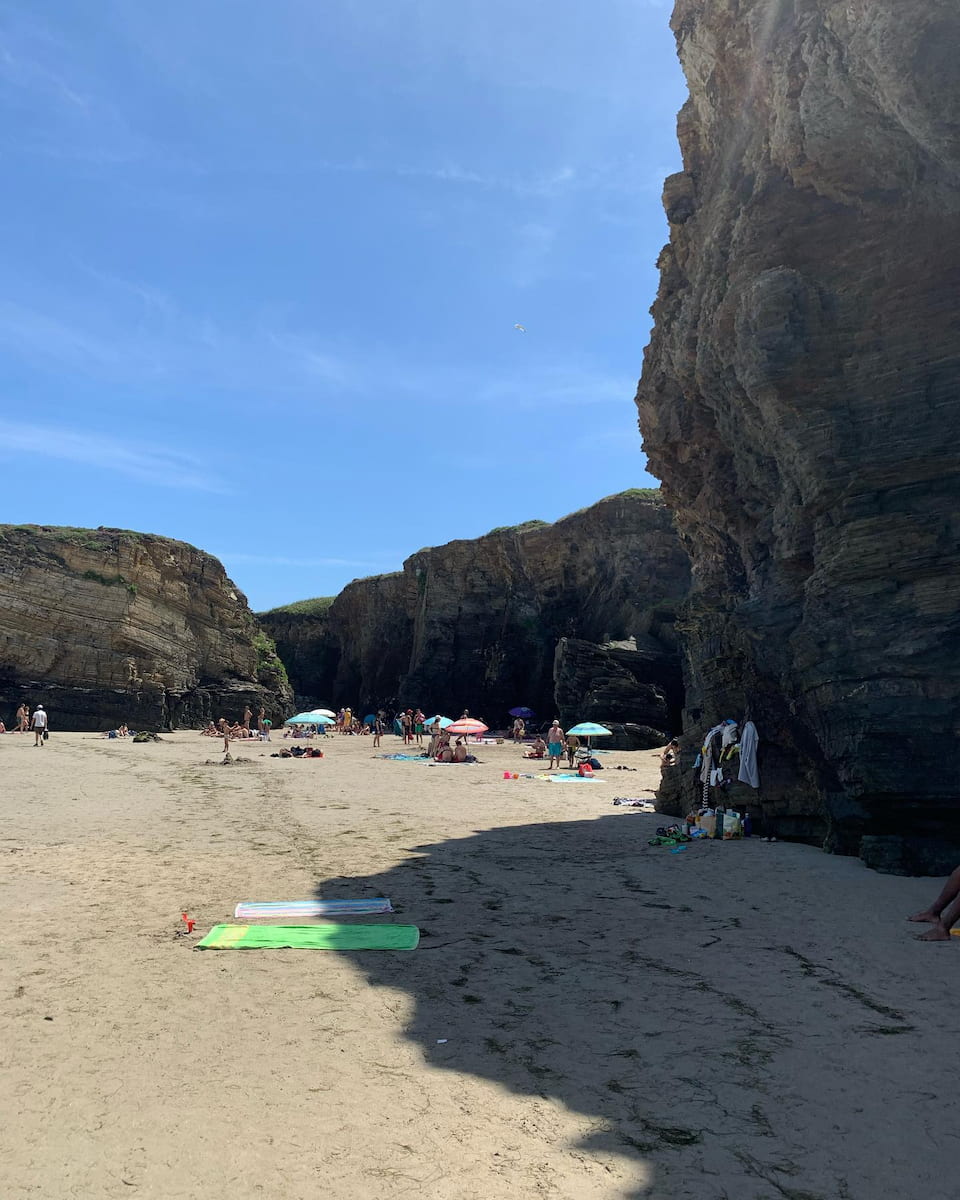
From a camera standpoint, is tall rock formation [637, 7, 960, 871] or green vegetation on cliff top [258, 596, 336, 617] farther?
green vegetation on cliff top [258, 596, 336, 617]

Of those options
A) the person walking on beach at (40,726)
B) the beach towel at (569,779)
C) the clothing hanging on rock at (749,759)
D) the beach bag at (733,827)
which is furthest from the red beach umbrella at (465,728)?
the clothing hanging on rock at (749,759)

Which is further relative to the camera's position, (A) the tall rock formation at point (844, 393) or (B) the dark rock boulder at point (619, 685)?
(B) the dark rock boulder at point (619, 685)

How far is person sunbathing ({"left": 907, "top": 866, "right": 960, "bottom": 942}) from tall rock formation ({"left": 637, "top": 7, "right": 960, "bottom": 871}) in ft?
7.55

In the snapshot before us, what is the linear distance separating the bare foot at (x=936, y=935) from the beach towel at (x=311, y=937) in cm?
397

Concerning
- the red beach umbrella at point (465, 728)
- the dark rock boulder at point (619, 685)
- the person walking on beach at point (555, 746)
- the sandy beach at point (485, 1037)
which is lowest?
the sandy beach at point (485, 1037)

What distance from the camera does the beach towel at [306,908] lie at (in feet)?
23.1

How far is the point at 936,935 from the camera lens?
6.35m

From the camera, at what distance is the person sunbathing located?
6355 mm

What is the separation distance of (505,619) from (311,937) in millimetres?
50198

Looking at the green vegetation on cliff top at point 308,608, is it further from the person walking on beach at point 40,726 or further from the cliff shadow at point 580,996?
the cliff shadow at point 580,996

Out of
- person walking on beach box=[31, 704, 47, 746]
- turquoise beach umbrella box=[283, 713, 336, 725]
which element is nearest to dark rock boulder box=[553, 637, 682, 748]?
turquoise beach umbrella box=[283, 713, 336, 725]

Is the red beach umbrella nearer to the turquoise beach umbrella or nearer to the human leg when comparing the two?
the turquoise beach umbrella

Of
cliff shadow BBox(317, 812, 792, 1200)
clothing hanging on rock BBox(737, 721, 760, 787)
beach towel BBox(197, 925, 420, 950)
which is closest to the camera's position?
cliff shadow BBox(317, 812, 792, 1200)

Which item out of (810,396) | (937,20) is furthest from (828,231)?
(937,20)
